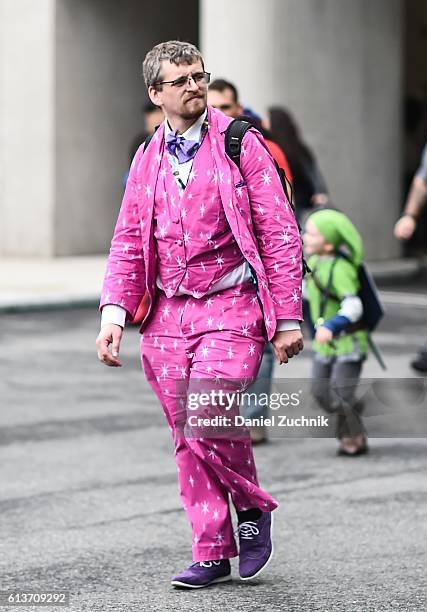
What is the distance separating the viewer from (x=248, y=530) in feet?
18.1

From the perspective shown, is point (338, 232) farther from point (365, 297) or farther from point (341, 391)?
point (341, 391)

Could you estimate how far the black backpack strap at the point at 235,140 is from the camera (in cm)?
533

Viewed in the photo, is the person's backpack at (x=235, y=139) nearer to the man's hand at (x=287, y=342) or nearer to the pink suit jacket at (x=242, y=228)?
the pink suit jacket at (x=242, y=228)

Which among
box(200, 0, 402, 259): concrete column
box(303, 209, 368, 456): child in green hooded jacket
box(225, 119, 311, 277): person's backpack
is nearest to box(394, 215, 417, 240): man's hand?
box(303, 209, 368, 456): child in green hooded jacket

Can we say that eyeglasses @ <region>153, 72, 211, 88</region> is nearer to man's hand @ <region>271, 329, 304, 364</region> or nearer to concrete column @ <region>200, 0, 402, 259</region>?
man's hand @ <region>271, 329, 304, 364</region>

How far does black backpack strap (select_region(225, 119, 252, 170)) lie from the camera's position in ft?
17.5

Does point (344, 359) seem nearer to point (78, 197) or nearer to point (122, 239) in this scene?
point (122, 239)

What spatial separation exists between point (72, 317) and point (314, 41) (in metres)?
6.68

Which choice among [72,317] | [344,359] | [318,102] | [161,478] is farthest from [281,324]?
[318,102]

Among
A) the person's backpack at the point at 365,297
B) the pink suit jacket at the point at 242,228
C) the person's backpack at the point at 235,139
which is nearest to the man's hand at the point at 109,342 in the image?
the pink suit jacket at the point at 242,228

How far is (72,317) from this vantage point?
599 inches

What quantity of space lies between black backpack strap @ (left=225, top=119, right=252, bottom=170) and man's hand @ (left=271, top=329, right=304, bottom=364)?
2.01 ft

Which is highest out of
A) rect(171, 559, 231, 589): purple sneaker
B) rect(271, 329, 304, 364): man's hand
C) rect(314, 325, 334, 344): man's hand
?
rect(271, 329, 304, 364): man's hand

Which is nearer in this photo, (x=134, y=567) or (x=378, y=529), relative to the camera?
(x=134, y=567)
